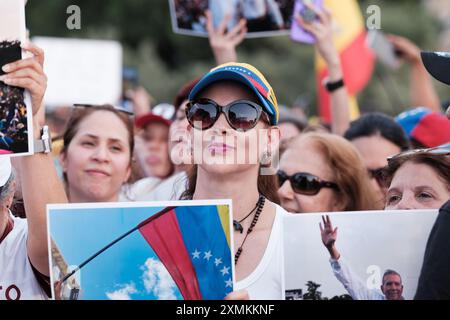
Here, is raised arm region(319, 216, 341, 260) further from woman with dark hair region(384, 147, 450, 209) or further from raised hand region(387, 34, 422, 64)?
raised hand region(387, 34, 422, 64)

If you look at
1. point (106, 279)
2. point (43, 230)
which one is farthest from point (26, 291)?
point (106, 279)

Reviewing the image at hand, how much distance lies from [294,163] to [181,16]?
1682 millimetres

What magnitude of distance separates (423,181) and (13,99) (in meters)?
1.42

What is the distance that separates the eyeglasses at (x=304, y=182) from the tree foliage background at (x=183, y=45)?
17128mm

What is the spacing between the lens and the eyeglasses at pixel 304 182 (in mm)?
4012

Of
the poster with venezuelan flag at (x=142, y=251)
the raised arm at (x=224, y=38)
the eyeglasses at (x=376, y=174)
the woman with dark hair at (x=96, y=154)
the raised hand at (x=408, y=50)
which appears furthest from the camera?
the raised hand at (x=408, y=50)

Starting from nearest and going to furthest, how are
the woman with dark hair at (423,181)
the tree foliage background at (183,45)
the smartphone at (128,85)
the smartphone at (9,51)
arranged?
the smartphone at (9,51) → the woman with dark hair at (423,181) → the smartphone at (128,85) → the tree foliage background at (183,45)

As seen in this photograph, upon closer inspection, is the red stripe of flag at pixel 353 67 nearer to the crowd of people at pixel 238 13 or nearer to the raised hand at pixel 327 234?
the crowd of people at pixel 238 13

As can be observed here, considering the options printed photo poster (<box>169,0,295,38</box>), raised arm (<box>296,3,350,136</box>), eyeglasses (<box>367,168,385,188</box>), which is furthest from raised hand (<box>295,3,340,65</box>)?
eyeglasses (<box>367,168,385,188</box>)

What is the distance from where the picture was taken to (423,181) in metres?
3.06

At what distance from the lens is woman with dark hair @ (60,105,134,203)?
4109 millimetres

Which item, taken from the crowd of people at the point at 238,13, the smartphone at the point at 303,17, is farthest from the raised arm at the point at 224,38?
the smartphone at the point at 303,17

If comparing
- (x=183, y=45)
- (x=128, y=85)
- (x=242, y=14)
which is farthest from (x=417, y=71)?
(x=183, y=45)
